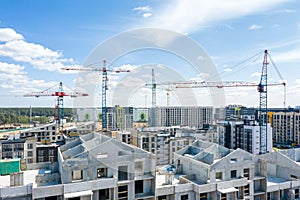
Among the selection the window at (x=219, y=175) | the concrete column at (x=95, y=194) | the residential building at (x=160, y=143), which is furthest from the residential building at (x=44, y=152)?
the window at (x=219, y=175)

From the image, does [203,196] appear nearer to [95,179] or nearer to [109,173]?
[109,173]

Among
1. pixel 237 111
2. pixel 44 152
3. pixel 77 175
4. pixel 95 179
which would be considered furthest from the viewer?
pixel 237 111

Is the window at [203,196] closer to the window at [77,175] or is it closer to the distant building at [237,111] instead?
the window at [77,175]

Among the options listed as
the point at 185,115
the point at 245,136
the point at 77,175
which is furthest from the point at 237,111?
the point at 77,175

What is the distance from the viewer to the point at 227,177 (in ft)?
26.2

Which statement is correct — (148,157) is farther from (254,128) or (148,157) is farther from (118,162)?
(254,128)

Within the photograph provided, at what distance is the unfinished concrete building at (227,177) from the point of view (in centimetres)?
753

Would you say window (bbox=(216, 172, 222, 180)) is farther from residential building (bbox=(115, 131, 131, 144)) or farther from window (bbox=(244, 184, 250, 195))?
residential building (bbox=(115, 131, 131, 144))

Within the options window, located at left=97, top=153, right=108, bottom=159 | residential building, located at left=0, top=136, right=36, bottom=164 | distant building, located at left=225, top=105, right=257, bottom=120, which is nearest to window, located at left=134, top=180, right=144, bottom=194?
window, located at left=97, top=153, right=108, bottom=159

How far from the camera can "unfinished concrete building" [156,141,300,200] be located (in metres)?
7.53

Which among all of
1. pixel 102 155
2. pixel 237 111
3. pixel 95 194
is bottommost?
pixel 95 194

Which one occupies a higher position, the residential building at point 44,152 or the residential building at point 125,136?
the residential building at point 125,136

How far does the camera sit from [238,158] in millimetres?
8281

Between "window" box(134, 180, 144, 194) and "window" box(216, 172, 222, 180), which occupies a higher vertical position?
"window" box(216, 172, 222, 180)
